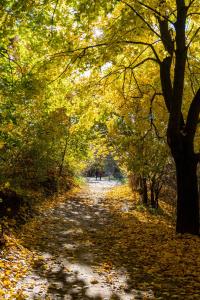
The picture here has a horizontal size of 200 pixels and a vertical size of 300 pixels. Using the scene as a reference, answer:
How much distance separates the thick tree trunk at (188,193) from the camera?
10711 millimetres

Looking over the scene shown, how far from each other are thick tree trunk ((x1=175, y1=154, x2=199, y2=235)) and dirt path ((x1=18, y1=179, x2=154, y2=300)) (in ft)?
8.40

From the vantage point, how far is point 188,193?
1077 centimetres

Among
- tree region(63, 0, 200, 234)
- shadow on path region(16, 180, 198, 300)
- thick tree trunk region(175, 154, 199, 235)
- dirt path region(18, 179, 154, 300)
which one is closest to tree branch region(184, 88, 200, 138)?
tree region(63, 0, 200, 234)

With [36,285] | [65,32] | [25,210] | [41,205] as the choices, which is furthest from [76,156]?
[36,285]

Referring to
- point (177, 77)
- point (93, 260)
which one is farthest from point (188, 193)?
point (93, 260)

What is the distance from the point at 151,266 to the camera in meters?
7.94

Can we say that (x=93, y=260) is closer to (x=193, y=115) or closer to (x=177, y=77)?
(x=193, y=115)

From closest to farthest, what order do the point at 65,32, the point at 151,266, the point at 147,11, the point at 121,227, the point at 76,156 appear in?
the point at 151,266, the point at 147,11, the point at 65,32, the point at 121,227, the point at 76,156

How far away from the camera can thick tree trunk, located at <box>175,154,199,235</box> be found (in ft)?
35.1

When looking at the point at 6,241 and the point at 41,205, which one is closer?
the point at 6,241

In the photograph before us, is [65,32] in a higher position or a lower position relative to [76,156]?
higher

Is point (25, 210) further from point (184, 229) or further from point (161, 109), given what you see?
point (161, 109)

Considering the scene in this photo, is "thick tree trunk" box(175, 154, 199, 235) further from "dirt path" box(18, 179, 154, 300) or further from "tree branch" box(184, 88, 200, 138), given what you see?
"dirt path" box(18, 179, 154, 300)

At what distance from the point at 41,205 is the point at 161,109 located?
6.77 meters
